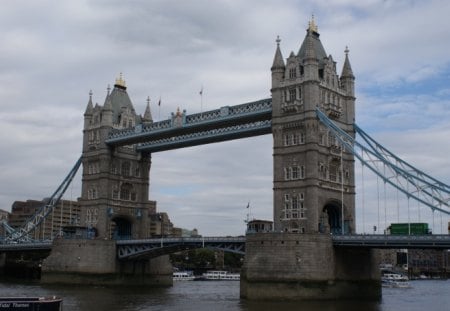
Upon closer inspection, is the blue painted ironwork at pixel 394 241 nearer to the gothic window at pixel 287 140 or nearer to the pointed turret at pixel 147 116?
the gothic window at pixel 287 140

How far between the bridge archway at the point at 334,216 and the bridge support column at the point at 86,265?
2890 cm

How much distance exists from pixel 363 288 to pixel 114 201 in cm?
3893

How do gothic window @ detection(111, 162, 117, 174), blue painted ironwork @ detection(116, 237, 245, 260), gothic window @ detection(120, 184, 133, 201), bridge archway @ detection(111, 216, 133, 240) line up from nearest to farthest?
blue painted ironwork @ detection(116, 237, 245, 260), gothic window @ detection(111, 162, 117, 174), bridge archway @ detection(111, 216, 133, 240), gothic window @ detection(120, 184, 133, 201)

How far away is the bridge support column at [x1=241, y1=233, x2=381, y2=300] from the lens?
5775 centimetres

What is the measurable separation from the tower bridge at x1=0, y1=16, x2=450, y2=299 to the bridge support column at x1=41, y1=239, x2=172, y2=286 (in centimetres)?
13

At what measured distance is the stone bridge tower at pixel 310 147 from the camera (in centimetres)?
6506

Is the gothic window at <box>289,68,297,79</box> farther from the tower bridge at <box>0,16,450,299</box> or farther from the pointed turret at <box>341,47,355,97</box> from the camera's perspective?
the pointed turret at <box>341,47,355,97</box>

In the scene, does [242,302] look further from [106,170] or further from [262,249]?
[106,170]

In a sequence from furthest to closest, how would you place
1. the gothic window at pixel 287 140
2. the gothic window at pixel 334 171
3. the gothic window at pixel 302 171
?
1. the gothic window at pixel 334 171
2. the gothic window at pixel 287 140
3. the gothic window at pixel 302 171

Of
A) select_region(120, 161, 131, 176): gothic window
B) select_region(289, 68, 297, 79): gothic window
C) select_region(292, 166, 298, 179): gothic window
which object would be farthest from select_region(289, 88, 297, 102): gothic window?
select_region(120, 161, 131, 176): gothic window

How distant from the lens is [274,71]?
227 ft

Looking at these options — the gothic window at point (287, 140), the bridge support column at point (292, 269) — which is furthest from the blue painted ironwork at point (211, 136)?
the bridge support column at point (292, 269)

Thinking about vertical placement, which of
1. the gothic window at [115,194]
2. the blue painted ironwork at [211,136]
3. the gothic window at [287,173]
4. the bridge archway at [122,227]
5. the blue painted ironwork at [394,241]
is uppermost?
the blue painted ironwork at [211,136]

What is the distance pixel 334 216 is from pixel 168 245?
66.3ft
